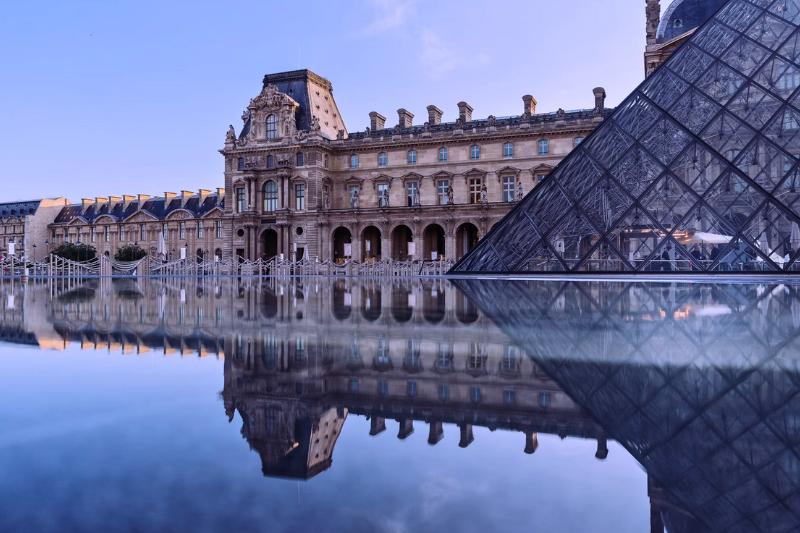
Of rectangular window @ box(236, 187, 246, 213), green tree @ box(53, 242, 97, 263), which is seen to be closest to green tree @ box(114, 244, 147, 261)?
green tree @ box(53, 242, 97, 263)

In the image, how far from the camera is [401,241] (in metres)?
41.4

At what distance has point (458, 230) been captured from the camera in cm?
A: 3906

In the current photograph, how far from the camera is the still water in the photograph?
1287 mm

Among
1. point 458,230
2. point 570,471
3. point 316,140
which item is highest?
point 316,140

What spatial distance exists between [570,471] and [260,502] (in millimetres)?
756

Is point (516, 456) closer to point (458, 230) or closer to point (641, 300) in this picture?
point (641, 300)

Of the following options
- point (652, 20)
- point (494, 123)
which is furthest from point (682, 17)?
point (494, 123)

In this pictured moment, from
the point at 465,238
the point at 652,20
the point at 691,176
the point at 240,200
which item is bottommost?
the point at 691,176

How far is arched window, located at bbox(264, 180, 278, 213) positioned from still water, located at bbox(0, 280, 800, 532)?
3834 centimetres

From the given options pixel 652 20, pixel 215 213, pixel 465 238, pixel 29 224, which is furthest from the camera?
pixel 29 224

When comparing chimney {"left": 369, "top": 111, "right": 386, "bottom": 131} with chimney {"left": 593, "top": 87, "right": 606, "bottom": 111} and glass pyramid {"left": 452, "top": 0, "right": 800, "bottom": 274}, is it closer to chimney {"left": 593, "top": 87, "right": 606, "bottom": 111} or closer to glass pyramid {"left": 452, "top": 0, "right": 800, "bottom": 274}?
chimney {"left": 593, "top": 87, "right": 606, "bottom": 111}

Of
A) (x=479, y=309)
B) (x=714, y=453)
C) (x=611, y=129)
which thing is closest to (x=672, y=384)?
(x=714, y=453)

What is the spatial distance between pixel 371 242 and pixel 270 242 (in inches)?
279

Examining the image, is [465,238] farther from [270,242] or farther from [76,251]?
[76,251]
